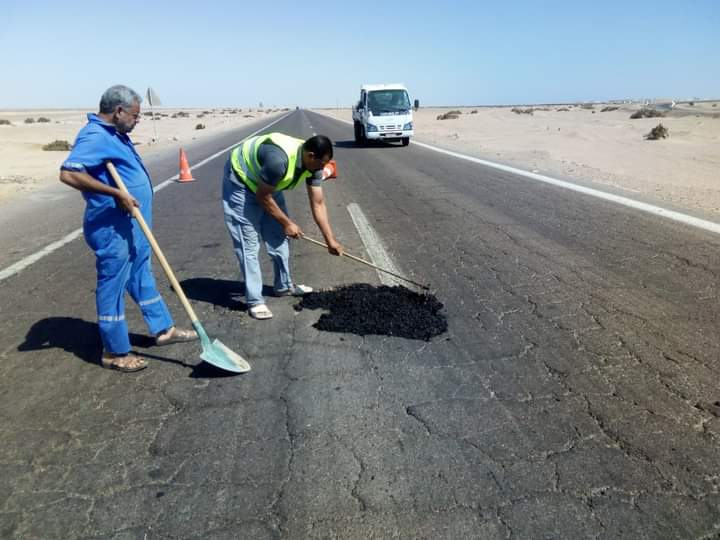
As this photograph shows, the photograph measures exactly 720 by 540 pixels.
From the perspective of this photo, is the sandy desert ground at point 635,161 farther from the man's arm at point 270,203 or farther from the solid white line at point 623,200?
the man's arm at point 270,203

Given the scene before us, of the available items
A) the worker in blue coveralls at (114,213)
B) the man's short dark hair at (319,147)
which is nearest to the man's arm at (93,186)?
the worker in blue coveralls at (114,213)

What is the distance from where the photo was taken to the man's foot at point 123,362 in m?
3.41

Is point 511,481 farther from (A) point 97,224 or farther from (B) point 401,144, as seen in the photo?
(B) point 401,144

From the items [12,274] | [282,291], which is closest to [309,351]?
[282,291]

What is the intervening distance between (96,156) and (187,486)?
1.99m

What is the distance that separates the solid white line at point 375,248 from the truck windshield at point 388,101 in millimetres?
13263

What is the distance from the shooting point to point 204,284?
5.05m

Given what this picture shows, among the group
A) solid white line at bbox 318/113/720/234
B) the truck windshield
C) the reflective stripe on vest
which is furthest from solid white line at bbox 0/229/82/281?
the truck windshield

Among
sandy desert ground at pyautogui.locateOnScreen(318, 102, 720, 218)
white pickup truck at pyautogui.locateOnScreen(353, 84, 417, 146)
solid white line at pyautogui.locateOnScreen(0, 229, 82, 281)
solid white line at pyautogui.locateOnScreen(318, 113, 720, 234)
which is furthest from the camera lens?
white pickup truck at pyautogui.locateOnScreen(353, 84, 417, 146)

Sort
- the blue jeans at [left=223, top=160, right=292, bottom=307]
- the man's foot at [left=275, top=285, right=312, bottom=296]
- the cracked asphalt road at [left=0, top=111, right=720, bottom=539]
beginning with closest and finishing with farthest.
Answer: the cracked asphalt road at [left=0, top=111, right=720, bottom=539] < the blue jeans at [left=223, top=160, right=292, bottom=307] < the man's foot at [left=275, top=285, right=312, bottom=296]

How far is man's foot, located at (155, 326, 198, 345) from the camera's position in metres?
3.81

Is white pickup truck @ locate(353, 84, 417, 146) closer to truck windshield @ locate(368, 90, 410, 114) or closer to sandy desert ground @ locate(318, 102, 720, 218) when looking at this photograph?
truck windshield @ locate(368, 90, 410, 114)

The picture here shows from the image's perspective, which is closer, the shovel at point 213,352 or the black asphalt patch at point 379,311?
the shovel at point 213,352

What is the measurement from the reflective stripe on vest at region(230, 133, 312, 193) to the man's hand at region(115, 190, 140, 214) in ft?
3.32
